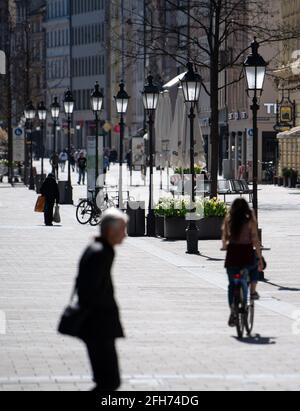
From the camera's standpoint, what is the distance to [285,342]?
17688 millimetres

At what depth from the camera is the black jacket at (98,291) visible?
38.7 feet

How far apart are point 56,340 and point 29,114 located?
62588mm

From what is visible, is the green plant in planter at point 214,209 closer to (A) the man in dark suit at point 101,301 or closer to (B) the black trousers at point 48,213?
(B) the black trousers at point 48,213

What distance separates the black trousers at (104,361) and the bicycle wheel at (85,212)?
106 ft

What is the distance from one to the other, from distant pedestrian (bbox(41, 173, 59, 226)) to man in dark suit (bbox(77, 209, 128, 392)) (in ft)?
104

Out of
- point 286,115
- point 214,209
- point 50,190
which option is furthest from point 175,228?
point 286,115

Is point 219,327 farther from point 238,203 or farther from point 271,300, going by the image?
point 271,300

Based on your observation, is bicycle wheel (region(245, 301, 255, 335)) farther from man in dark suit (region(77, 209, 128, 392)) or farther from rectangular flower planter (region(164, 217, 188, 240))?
rectangular flower planter (region(164, 217, 188, 240))

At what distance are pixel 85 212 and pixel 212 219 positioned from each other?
351 inches

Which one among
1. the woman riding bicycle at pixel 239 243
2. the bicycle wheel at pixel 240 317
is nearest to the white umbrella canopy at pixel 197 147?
the woman riding bicycle at pixel 239 243

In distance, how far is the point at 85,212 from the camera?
44750 millimetres

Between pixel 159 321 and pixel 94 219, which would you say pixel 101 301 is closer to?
pixel 159 321

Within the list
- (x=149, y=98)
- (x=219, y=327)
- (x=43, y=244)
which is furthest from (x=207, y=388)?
(x=149, y=98)

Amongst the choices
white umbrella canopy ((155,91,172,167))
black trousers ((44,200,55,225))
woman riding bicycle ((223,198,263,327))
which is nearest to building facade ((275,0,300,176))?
white umbrella canopy ((155,91,172,167))
